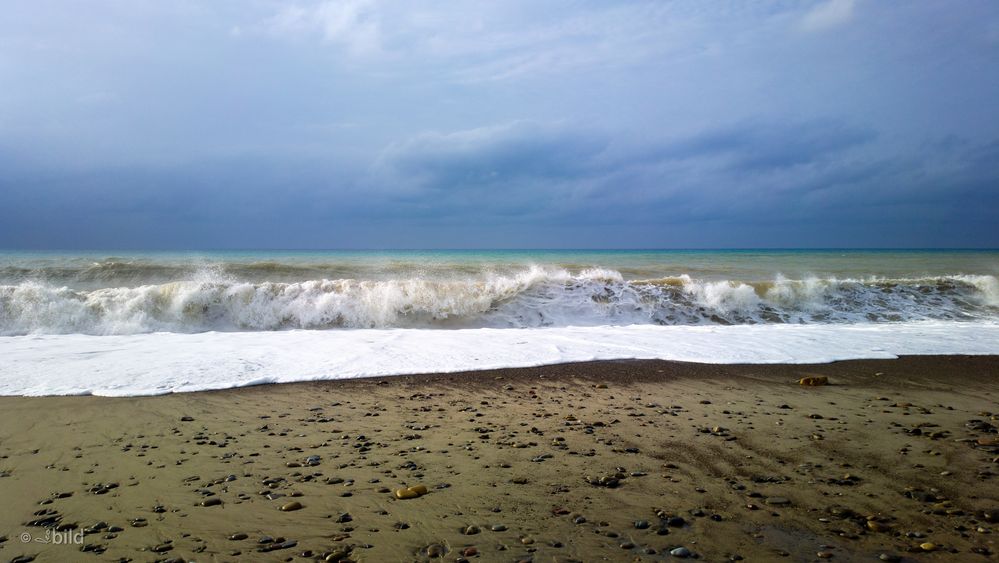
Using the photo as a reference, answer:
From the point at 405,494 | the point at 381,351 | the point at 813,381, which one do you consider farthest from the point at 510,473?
the point at 381,351

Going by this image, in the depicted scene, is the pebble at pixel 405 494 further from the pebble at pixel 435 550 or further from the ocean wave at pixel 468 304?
the ocean wave at pixel 468 304

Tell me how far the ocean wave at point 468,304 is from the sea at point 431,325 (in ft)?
0.12

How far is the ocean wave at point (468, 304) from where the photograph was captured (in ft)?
37.1

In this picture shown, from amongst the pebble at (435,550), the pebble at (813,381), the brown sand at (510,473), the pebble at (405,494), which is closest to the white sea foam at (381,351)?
the brown sand at (510,473)

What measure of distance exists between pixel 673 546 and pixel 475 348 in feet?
19.0

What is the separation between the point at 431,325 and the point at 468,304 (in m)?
1.20

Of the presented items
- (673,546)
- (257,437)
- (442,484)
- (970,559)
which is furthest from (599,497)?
(257,437)

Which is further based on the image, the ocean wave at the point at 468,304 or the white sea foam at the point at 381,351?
the ocean wave at the point at 468,304

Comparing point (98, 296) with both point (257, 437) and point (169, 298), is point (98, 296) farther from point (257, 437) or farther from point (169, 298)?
point (257, 437)

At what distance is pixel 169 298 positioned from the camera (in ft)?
39.2

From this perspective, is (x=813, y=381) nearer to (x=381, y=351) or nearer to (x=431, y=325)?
(x=381, y=351)

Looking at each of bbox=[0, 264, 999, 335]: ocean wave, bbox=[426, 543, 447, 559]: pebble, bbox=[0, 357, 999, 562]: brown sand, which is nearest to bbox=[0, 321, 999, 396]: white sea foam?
bbox=[0, 357, 999, 562]: brown sand

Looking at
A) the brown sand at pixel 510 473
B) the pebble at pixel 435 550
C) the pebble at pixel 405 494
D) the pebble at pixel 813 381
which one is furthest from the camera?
the pebble at pixel 813 381

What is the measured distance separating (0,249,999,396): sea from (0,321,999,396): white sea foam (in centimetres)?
3
